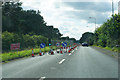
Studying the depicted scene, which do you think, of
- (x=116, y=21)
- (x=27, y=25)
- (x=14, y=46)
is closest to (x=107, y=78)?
(x=14, y=46)

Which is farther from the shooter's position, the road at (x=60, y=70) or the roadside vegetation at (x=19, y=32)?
the roadside vegetation at (x=19, y=32)

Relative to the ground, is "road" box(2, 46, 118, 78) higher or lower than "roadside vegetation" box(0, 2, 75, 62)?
lower

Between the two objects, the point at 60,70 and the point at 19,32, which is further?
the point at 19,32

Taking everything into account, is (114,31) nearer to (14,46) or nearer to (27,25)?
(14,46)

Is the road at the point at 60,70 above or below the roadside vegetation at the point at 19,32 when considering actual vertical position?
below

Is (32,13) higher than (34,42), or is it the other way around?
(32,13)

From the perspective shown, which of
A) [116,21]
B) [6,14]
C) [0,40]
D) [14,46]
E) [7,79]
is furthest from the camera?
[6,14]

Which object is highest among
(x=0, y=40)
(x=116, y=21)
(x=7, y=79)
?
(x=116, y=21)

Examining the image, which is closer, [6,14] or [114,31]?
[114,31]

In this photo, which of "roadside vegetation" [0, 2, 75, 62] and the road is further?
"roadside vegetation" [0, 2, 75, 62]

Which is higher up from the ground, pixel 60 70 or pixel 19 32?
pixel 19 32

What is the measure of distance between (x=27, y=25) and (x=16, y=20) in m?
19.0

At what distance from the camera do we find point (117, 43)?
28.7m

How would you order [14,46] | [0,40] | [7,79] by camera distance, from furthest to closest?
[0,40], [14,46], [7,79]
